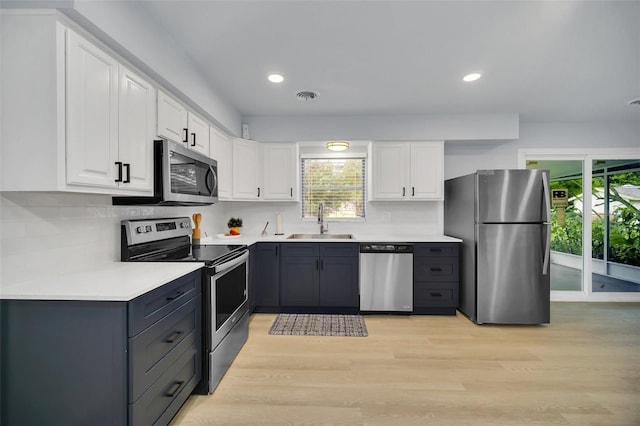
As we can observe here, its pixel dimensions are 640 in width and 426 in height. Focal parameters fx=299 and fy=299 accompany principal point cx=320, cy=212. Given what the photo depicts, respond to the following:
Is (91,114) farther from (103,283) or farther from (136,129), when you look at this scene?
(103,283)

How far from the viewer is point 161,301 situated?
5.09 feet

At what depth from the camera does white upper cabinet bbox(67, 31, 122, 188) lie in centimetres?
143

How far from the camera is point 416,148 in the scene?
3793 mm

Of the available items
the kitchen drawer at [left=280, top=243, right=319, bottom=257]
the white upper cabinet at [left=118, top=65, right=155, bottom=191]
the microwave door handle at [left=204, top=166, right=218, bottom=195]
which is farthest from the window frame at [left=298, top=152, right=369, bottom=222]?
the white upper cabinet at [left=118, top=65, right=155, bottom=191]

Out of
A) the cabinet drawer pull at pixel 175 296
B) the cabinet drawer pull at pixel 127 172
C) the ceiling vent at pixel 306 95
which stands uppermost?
the ceiling vent at pixel 306 95

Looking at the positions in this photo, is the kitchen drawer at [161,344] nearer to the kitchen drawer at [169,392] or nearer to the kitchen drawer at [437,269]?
the kitchen drawer at [169,392]

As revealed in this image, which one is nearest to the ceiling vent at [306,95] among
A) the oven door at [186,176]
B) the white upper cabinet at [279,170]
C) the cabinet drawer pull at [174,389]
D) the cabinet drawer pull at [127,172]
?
the white upper cabinet at [279,170]

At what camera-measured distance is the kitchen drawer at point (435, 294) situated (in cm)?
347

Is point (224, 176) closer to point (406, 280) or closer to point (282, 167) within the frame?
point (282, 167)

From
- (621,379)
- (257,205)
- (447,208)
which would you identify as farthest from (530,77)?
(257,205)

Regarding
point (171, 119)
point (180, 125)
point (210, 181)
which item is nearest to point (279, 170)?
point (210, 181)

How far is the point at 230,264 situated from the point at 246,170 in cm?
172

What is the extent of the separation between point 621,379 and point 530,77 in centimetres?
254

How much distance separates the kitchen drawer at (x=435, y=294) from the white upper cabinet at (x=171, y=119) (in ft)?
9.45
